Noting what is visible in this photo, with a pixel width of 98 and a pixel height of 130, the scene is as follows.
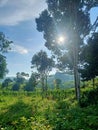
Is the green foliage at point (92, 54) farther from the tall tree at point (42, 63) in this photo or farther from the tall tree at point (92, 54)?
the tall tree at point (42, 63)

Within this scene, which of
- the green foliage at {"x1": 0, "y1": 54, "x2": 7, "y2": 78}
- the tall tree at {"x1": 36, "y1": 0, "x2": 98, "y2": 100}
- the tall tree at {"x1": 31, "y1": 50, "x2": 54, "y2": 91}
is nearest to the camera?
the tall tree at {"x1": 36, "y1": 0, "x2": 98, "y2": 100}

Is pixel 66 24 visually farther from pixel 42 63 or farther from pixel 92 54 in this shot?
pixel 42 63

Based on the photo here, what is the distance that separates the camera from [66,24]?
3325 cm

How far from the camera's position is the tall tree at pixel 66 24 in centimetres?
2981

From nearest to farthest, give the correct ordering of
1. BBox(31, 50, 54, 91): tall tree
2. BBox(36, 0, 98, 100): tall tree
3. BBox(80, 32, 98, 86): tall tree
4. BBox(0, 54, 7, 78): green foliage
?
1. BBox(36, 0, 98, 100): tall tree
2. BBox(80, 32, 98, 86): tall tree
3. BBox(0, 54, 7, 78): green foliage
4. BBox(31, 50, 54, 91): tall tree

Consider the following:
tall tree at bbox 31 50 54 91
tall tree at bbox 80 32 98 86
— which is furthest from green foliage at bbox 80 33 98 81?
tall tree at bbox 31 50 54 91

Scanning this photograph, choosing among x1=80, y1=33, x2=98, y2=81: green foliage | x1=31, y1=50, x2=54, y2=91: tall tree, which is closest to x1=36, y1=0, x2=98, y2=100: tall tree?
x1=80, y1=33, x2=98, y2=81: green foliage

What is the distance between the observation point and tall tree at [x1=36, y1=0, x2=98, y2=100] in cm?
2981

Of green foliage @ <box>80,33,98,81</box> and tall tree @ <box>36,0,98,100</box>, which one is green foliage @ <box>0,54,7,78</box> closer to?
tall tree @ <box>36,0,98,100</box>

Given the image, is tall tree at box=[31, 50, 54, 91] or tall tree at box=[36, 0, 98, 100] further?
tall tree at box=[31, 50, 54, 91]

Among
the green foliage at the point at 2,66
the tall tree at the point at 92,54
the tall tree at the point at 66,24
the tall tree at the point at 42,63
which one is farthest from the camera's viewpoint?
the tall tree at the point at 42,63

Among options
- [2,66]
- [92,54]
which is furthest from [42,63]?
[92,54]

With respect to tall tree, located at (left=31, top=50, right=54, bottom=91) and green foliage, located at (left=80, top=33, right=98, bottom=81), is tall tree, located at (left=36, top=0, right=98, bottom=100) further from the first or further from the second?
tall tree, located at (left=31, top=50, right=54, bottom=91)

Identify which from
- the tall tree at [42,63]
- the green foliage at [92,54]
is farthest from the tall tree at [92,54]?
the tall tree at [42,63]
